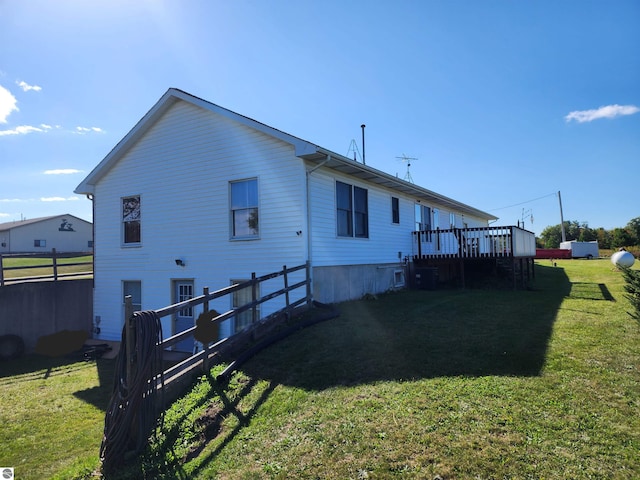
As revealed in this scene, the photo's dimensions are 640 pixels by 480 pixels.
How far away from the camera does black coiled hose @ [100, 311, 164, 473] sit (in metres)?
4.14

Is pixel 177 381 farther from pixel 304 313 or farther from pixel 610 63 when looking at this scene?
pixel 610 63

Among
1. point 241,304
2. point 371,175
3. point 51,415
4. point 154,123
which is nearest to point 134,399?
point 51,415

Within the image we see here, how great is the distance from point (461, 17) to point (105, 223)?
12.5 meters

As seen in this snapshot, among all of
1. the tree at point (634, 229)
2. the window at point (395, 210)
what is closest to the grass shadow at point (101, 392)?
the window at point (395, 210)

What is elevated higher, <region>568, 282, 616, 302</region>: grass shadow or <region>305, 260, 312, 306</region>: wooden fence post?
<region>305, 260, 312, 306</region>: wooden fence post

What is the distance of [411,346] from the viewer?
20.7ft

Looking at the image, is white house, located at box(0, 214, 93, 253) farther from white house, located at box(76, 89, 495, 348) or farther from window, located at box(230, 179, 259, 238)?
window, located at box(230, 179, 259, 238)

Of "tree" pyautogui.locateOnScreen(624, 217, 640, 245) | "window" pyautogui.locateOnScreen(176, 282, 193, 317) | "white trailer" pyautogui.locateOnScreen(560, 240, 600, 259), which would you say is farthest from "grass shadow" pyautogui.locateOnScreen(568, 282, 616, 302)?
"tree" pyautogui.locateOnScreen(624, 217, 640, 245)

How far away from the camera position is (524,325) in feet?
24.6

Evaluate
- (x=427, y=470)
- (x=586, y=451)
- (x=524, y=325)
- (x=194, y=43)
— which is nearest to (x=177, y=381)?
(x=427, y=470)

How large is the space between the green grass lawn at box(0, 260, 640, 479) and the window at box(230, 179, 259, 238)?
4.11 m

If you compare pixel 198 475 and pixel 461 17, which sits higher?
pixel 461 17

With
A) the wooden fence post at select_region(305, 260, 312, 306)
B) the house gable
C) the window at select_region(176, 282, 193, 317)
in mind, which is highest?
the house gable

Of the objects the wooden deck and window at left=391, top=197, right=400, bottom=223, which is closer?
the wooden deck
